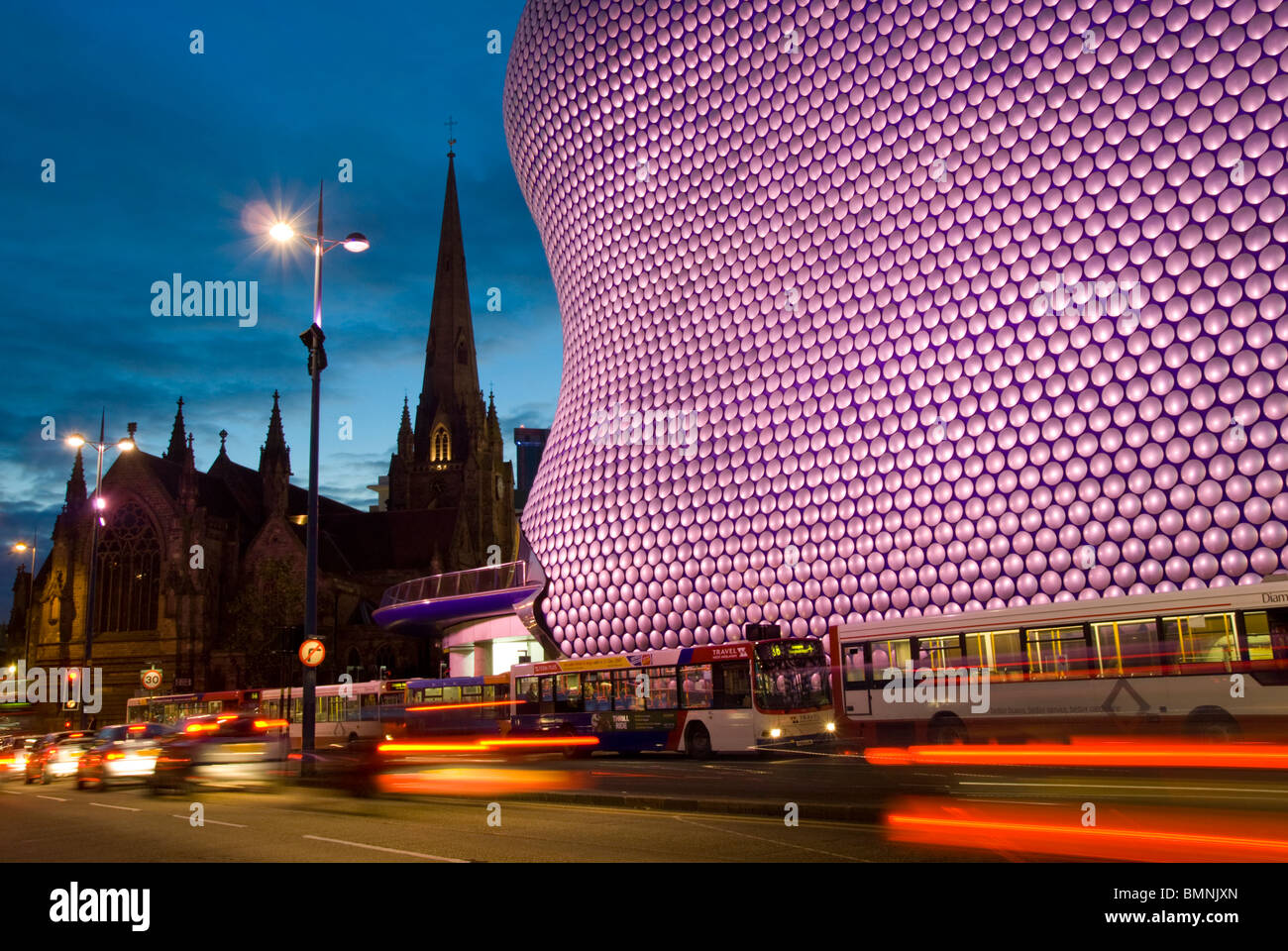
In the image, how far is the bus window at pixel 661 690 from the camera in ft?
68.3

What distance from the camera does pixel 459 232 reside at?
8262 cm

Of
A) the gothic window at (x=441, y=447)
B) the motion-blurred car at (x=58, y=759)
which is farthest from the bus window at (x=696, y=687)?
the gothic window at (x=441, y=447)

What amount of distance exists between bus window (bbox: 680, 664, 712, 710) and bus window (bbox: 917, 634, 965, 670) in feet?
14.5

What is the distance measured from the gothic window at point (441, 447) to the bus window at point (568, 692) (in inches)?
2254

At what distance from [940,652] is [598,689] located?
8164 millimetres

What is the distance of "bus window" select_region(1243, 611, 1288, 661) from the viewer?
46.2 ft

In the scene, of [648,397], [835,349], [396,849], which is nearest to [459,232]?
[648,397]

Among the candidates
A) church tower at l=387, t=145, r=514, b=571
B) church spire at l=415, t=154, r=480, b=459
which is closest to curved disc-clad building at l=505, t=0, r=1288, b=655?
church tower at l=387, t=145, r=514, b=571

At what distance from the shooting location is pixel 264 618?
55.0 meters

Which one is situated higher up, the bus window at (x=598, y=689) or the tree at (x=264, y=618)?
the tree at (x=264, y=618)

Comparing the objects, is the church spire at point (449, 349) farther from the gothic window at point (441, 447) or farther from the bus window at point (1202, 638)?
the bus window at point (1202, 638)

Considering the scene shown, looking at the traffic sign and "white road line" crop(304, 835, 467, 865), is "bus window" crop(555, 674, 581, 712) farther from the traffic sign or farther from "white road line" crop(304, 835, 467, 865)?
"white road line" crop(304, 835, 467, 865)

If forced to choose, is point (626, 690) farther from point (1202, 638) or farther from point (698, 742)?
point (1202, 638)

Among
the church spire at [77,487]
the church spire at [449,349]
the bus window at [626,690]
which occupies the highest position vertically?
the church spire at [449,349]
